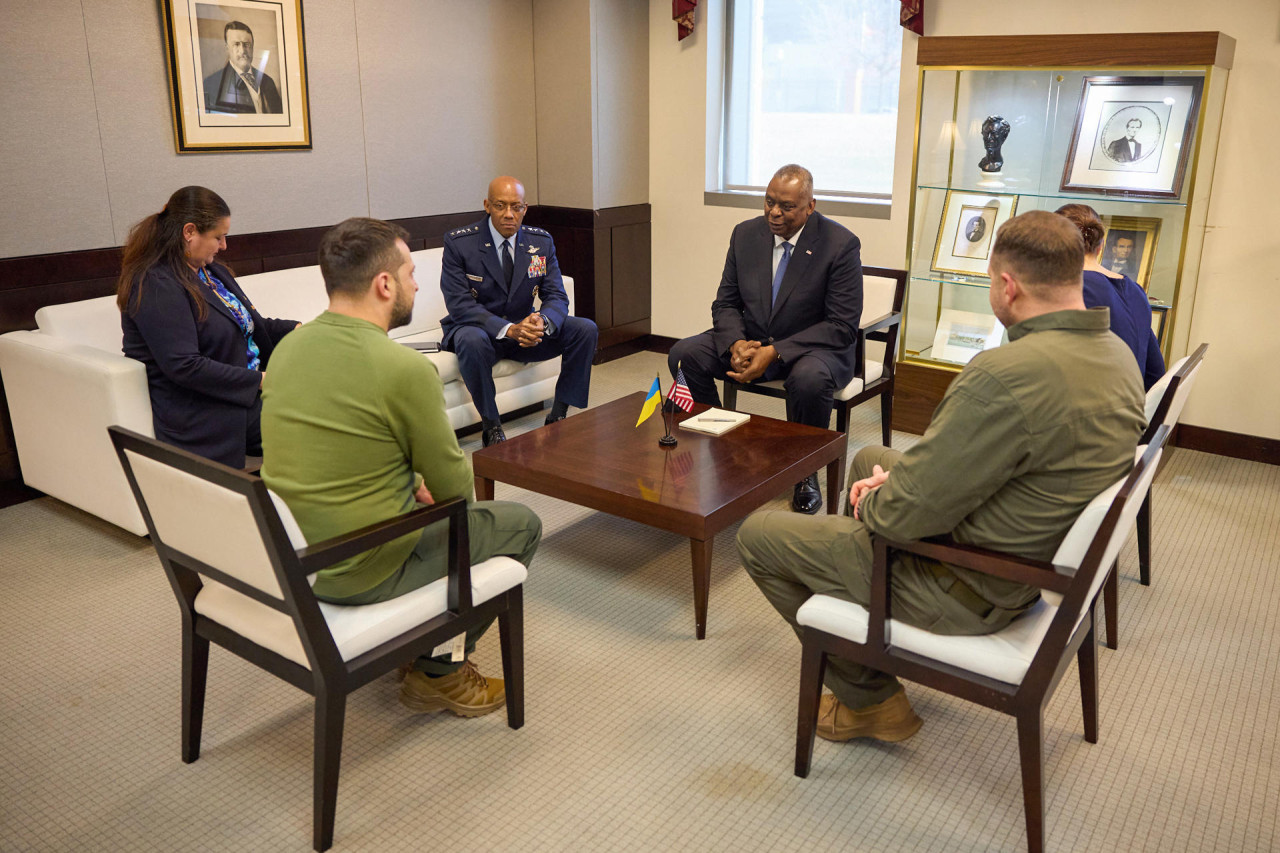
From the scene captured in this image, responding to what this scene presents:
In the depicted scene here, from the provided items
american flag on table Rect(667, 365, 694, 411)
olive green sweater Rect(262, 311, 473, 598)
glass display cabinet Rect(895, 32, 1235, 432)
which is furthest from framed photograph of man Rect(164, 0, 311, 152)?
glass display cabinet Rect(895, 32, 1235, 432)

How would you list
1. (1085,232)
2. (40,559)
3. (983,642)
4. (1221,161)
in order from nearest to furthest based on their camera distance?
(983,642) → (1085,232) → (40,559) → (1221,161)

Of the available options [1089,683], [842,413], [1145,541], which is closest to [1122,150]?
[842,413]

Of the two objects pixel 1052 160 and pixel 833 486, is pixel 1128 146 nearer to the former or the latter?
pixel 1052 160

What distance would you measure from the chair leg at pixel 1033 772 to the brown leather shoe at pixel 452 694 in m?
1.27

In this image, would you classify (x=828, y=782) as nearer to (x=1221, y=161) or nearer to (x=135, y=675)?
(x=135, y=675)

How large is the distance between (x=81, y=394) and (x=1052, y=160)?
161 inches

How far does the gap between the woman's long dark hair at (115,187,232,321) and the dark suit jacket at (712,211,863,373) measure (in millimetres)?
2087

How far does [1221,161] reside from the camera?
4344mm

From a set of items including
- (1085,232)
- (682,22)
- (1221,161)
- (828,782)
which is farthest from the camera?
(682,22)

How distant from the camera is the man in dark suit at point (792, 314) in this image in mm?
3975

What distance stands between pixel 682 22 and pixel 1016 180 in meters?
2.33

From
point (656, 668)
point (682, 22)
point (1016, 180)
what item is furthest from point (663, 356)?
point (656, 668)

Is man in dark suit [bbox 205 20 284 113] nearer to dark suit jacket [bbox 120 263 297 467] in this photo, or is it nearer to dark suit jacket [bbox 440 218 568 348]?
dark suit jacket [bbox 440 218 568 348]

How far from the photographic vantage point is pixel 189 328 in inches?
131
